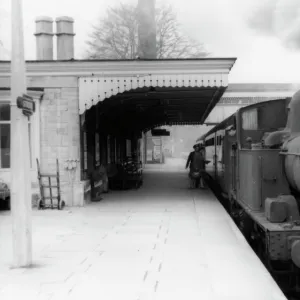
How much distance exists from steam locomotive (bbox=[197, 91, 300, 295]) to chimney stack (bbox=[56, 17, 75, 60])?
32.2ft

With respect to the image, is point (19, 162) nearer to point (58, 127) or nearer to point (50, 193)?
point (50, 193)

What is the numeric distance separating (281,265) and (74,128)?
700 cm

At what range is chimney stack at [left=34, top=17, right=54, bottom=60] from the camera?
1625 cm

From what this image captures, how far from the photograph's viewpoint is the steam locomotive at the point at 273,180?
546 centimetres

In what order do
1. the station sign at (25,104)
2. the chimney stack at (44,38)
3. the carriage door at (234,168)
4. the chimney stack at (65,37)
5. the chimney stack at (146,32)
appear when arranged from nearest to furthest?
the station sign at (25,104), the carriage door at (234,168), the chimney stack at (65,37), the chimney stack at (44,38), the chimney stack at (146,32)

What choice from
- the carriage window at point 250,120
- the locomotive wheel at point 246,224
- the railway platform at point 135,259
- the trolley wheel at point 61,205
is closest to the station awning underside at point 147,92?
the trolley wheel at point 61,205

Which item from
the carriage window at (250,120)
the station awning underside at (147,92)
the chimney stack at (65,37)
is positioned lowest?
the carriage window at (250,120)

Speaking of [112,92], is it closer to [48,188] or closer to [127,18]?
[48,188]

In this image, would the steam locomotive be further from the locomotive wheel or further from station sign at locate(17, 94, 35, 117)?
station sign at locate(17, 94, 35, 117)

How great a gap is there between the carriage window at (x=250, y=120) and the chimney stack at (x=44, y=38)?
33.2 feet

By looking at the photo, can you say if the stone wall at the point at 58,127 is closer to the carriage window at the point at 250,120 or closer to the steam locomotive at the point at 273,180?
the steam locomotive at the point at 273,180

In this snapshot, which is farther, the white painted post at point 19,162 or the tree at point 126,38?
the tree at point 126,38

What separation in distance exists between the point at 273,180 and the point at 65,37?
11596 millimetres

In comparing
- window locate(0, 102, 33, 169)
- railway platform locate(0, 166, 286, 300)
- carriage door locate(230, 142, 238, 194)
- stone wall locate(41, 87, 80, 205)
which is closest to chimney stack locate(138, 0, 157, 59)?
stone wall locate(41, 87, 80, 205)
